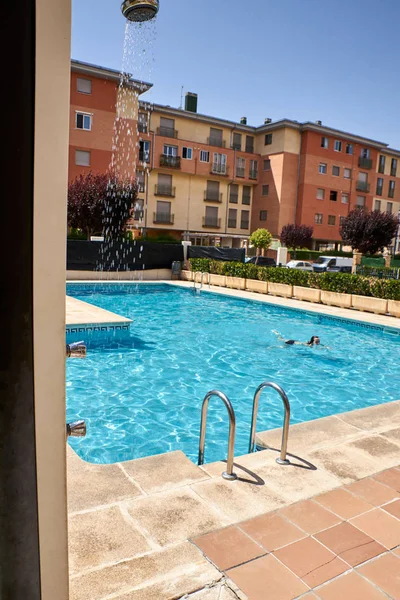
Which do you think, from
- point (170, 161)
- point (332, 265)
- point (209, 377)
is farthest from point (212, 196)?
point (209, 377)

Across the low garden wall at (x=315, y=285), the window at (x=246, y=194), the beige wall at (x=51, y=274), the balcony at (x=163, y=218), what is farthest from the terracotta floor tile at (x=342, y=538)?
the window at (x=246, y=194)

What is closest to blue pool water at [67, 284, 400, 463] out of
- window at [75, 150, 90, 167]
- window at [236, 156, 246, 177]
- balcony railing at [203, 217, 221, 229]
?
window at [75, 150, 90, 167]

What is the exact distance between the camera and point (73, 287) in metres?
20.2

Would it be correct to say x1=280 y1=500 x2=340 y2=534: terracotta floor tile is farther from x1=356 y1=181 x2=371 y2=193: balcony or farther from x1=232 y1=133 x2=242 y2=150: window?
x1=356 y1=181 x2=371 y2=193: balcony

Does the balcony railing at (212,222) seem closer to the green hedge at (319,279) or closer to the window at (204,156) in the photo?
the window at (204,156)

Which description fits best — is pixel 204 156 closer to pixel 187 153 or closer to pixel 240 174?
pixel 187 153

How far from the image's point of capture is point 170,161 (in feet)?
125

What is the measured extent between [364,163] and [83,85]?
2848 cm

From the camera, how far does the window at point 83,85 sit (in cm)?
Result: 3019

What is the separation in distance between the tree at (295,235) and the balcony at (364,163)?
10546mm

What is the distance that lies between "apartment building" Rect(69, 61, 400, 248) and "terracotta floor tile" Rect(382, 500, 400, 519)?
33285 millimetres

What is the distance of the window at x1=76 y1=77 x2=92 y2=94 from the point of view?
30.2 m

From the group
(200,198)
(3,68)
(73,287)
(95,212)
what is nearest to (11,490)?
(3,68)

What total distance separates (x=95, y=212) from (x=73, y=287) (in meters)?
6.70
